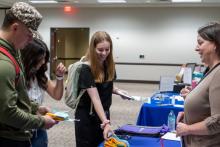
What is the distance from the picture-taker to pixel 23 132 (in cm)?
170

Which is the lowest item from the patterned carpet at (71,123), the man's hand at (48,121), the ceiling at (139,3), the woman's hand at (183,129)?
the patterned carpet at (71,123)

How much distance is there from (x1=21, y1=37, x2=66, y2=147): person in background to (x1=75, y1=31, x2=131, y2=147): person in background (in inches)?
7.3

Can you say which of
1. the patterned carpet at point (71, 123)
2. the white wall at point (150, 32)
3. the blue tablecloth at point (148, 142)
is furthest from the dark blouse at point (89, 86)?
the white wall at point (150, 32)

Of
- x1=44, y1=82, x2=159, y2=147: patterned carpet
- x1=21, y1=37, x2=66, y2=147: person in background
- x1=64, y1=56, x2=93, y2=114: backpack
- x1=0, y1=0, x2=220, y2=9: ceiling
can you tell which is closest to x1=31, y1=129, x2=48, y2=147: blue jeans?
x1=21, y1=37, x2=66, y2=147: person in background

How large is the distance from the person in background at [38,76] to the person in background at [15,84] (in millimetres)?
344

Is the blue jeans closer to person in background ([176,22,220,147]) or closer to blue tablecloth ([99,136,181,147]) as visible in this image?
blue tablecloth ([99,136,181,147])

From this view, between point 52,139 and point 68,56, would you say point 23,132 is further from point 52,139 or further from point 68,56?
point 68,56

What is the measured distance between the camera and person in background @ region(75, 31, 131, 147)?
2.26 m

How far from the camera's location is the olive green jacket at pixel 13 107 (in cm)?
141

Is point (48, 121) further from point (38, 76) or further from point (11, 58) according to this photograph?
point (38, 76)

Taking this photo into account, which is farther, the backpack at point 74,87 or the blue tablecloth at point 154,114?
the blue tablecloth at point 154,114

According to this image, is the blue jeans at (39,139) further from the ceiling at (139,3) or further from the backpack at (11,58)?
the ceiling at (139,3)

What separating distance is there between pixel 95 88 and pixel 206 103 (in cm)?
85

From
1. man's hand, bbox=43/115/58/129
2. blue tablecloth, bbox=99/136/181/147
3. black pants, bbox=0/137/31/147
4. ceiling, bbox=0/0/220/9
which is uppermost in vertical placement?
ceiling, bbox=0/0/220/9
